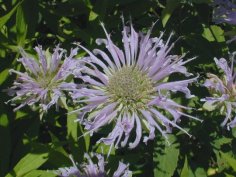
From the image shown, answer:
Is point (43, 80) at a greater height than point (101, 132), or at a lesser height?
greater

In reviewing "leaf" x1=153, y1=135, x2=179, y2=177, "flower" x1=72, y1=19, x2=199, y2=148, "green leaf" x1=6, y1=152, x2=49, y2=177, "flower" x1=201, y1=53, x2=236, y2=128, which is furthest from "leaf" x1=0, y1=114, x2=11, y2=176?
"flower" x1=201, y1=53, x2=236, y2=128

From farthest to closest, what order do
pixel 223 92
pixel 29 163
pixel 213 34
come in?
pixel 213 34 < pixel 29 163 < pixel 223 92

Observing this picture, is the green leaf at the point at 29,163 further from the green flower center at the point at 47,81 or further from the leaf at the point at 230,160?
the leaf at the point at 230,160

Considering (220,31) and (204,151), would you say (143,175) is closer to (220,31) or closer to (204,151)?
(204,151)

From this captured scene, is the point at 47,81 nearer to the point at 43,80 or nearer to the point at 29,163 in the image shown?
the point at 43,80

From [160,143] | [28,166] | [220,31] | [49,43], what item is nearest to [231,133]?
[160,143]

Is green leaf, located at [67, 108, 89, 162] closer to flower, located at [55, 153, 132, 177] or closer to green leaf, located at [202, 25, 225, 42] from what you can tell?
flower, located at [55, 153, 132, 177]

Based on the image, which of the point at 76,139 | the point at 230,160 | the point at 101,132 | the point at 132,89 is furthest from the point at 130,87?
the point at 230,160
